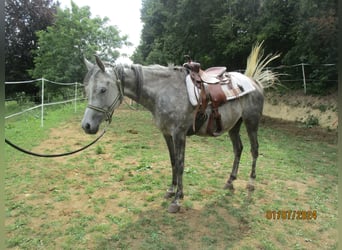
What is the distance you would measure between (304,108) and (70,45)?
12.8 metres

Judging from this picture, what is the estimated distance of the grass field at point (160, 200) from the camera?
2408mm

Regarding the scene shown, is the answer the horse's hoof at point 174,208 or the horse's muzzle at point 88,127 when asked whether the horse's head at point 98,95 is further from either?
the horse's hoof at point 174,208

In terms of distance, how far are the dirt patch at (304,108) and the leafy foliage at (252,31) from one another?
58 centimetres

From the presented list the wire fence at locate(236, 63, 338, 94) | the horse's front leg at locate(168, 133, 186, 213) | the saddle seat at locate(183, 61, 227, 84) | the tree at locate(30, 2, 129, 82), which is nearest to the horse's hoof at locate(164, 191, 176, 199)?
the horse's front leg at locate(168, 133, 186, 213)

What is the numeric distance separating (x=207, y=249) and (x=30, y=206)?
215 centimetres

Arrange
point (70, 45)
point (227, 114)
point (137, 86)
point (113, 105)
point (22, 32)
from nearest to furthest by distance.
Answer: point (113, 105) → point (137, 86) → point (227, 114) → point (70, 45) → point (22, 32)

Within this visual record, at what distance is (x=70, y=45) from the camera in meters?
14.7

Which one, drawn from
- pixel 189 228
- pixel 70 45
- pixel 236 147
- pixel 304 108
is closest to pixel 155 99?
pixel 189 228

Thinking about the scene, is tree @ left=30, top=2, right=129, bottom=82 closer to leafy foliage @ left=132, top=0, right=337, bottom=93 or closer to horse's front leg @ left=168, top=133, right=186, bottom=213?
leafy foliage @ left=132, top=0, right=337, bottom=93

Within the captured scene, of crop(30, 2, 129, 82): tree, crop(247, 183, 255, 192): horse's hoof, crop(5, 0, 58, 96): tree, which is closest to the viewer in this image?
crop(247, 183, 255, 192): horse's hoof

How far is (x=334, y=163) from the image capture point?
4762 millimetres

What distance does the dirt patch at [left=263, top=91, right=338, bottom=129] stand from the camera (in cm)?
792

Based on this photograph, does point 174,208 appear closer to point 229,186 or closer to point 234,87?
point 229,186

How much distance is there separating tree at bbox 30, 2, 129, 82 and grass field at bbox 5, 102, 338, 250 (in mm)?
9400
